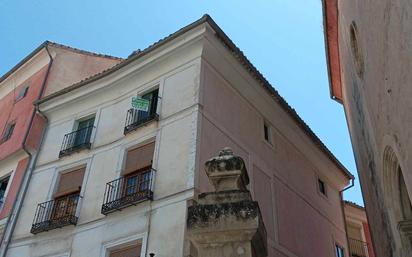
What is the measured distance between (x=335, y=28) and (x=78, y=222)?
1063cm

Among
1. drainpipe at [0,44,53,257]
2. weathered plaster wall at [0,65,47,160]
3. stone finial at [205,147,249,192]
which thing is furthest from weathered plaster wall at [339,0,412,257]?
weathered plaster wall at [0,65,47,160]

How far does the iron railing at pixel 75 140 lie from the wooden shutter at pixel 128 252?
14.9 feet

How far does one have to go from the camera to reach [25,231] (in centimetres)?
1411

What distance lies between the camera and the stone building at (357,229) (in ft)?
73.9

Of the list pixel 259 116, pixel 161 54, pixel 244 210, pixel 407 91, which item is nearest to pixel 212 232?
pixel 244 210

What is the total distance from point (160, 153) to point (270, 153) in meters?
4.85

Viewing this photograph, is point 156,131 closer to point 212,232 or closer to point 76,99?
point 76,99

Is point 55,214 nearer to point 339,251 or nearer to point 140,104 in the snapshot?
point 140,104

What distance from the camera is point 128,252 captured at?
11.5 meters

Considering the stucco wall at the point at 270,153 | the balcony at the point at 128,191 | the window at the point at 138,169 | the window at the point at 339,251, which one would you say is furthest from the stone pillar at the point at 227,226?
the window at the point at 339,251

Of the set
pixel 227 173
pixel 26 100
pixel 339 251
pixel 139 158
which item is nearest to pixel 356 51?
pixel 139 158

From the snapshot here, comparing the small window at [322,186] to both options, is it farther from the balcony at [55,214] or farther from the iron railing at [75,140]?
the balcony at [55,214]

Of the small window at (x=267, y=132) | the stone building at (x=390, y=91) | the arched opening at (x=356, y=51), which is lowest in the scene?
the stone building at (x=390, y=91)

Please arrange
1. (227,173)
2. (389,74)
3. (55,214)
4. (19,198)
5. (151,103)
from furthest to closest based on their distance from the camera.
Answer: (19,198) → (151,103) → (55,214) → (389,74) → (227,173)
